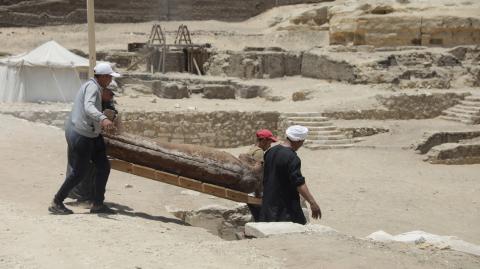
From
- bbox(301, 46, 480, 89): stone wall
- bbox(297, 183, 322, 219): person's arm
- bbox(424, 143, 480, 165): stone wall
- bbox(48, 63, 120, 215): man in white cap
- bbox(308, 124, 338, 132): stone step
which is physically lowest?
bbox(424, 143, 480, 165): stone wall

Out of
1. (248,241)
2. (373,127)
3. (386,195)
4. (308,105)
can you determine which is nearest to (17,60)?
(308,105)

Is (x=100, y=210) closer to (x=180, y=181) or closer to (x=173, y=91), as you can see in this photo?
(x=180, y=181)

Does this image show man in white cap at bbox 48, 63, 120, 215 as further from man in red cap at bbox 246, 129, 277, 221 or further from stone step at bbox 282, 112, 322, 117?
stone step at bbox 282, 112, 322, 117

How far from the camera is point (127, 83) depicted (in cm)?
2255

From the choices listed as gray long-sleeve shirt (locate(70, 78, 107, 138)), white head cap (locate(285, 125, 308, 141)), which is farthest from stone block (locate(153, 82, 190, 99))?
white head cap (locate(285, 125, 308, 141))

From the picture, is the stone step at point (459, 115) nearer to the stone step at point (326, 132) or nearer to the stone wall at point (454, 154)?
the stone wall at point (454, 154)

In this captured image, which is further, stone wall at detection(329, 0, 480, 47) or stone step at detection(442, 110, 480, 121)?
stone wall at detection(329, 0, 480, 47)

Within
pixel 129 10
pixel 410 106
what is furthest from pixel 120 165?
pixel 129 10

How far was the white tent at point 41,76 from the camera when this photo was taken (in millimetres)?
17266

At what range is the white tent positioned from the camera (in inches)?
680

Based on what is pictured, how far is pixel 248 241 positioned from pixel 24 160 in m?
4.83

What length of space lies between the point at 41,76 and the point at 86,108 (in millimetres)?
11661

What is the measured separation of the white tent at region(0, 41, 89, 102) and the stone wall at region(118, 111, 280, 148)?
8.53 ft

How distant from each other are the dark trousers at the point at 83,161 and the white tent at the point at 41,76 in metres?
11.1
